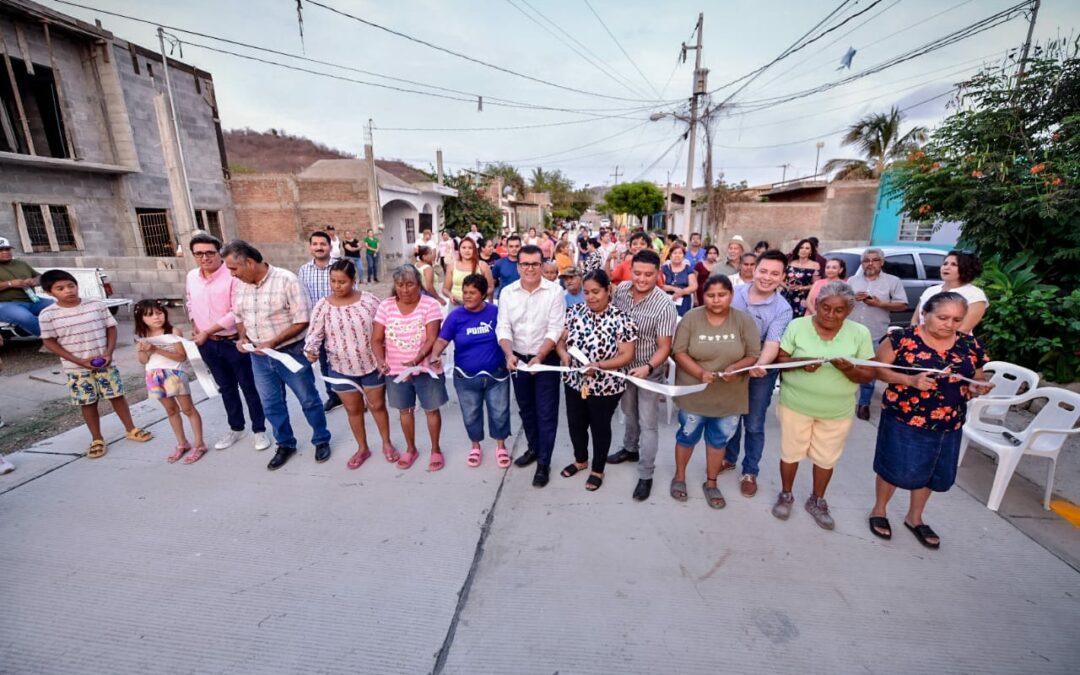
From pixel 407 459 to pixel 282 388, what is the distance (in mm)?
1201

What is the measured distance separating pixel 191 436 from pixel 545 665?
13.0 feet

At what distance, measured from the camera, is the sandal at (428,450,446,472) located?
3609 millimetres

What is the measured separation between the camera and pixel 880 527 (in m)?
2.79

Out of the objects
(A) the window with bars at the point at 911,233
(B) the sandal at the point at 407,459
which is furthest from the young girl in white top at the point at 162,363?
(A) the window with bars at the point at 911,233

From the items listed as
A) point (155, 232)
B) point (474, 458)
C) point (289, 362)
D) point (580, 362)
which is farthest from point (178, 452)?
point (155, 232)

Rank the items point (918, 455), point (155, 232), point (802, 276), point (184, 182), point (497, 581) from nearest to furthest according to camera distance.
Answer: point (497, 581) → point (918, 455) → point (802, 276) → point (184, 182) → point (155, 232)

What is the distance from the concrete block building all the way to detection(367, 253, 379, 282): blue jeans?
4.53 meters

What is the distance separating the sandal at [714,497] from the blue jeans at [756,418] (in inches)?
12.2

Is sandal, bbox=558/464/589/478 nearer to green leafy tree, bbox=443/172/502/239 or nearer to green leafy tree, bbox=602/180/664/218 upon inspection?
green leafy tree, bbox=443/172/502/239

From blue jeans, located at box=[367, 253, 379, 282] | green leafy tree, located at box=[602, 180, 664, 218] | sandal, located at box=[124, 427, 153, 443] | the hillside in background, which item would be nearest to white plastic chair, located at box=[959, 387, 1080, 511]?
sandal, located at box=[124, 427, 153, 443]

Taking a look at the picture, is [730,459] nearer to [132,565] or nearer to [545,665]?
[545,665]

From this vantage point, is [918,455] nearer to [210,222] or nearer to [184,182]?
[184,182]

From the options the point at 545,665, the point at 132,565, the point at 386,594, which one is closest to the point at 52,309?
the point at 132,565

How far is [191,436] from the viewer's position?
4211 mm
